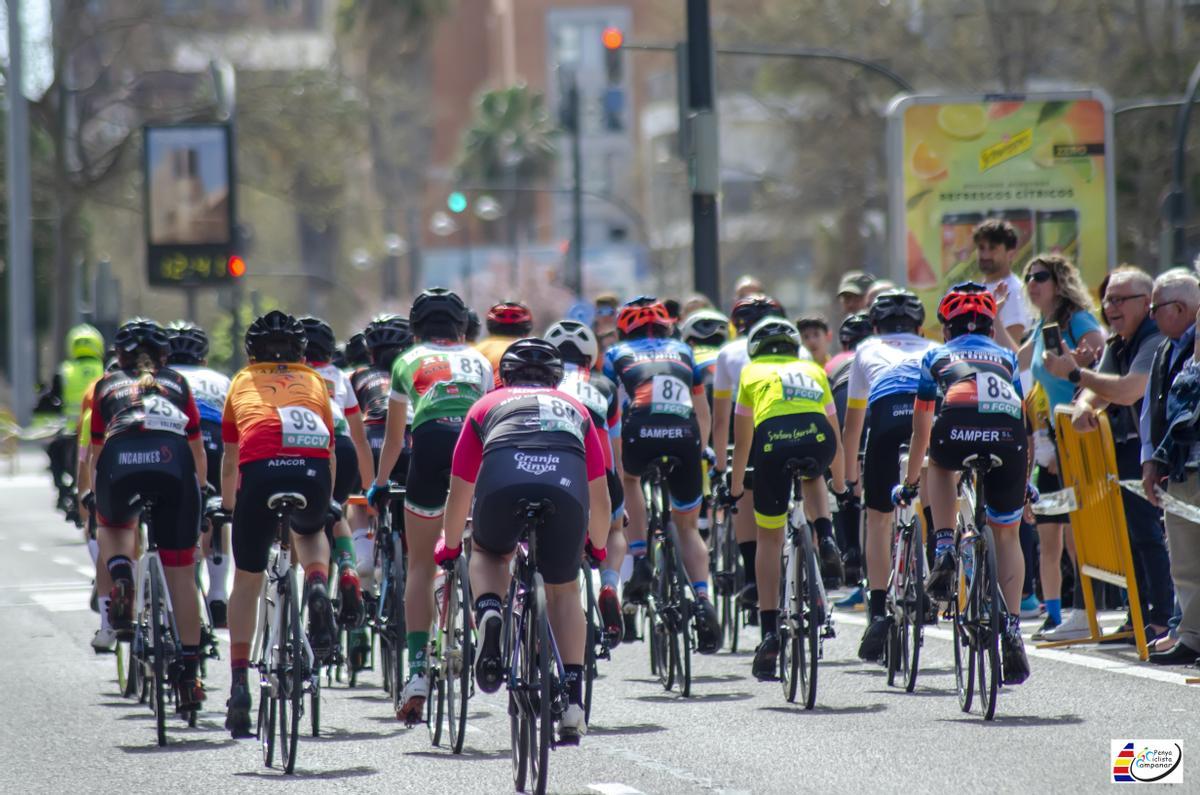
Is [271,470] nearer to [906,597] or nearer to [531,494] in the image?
[531,494]

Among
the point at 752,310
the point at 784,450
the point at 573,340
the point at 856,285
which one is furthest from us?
the point at 856,285

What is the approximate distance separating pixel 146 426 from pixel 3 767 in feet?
5.74

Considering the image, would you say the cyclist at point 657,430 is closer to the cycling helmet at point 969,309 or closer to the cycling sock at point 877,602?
the cycling sock at point 877,602

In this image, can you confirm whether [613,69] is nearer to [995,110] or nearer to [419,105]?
[995,110]

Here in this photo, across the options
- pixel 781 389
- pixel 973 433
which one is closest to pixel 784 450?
pixel 781 389

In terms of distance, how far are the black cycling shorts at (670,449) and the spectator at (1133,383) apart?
2012mm

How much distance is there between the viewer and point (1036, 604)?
14.4 meters

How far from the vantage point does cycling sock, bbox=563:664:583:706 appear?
837 centimetres

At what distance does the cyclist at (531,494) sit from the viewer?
8422 millimetres

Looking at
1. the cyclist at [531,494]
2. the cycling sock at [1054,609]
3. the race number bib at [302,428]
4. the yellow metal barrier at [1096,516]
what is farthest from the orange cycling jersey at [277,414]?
the cycling sock at [1054,609]

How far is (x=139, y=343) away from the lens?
10.8 m

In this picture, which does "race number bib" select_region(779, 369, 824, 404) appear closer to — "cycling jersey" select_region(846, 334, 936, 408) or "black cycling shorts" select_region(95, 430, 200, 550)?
"cycling jersey" select_region(846, 334, 936, 408)

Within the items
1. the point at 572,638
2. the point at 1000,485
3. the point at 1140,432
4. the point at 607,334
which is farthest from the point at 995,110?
the point at 572,638

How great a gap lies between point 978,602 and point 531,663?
246cm
